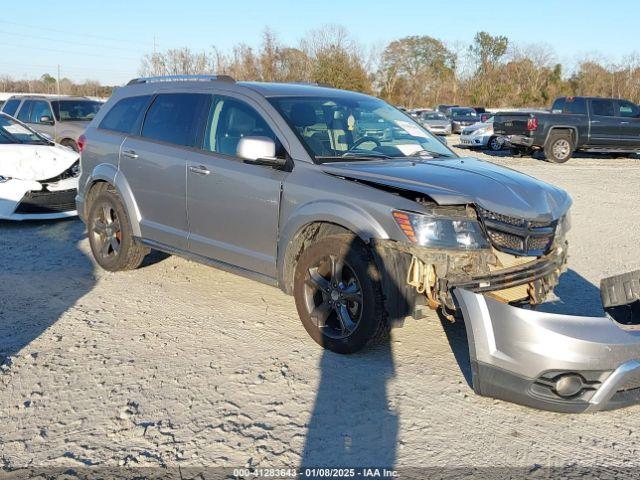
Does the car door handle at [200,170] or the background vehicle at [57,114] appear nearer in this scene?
the car door handle at [200,170]

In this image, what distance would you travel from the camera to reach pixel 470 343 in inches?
137

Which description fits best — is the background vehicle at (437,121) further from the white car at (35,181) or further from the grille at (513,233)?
the grille at (513,233)

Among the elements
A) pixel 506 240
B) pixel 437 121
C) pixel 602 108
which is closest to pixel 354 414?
pixel 506 240

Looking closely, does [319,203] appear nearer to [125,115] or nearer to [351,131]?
[351,131]

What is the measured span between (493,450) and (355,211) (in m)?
1.67

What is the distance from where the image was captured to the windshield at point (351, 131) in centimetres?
474

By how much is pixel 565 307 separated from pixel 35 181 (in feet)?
22.3

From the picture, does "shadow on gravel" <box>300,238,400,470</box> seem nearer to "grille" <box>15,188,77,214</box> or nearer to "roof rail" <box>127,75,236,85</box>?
"roof rail" <box>127,75,236,85</box>

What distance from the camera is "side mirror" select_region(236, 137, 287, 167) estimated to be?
457 centimetres

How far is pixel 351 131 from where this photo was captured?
16.3 ft

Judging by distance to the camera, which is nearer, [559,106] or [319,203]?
[319,203]

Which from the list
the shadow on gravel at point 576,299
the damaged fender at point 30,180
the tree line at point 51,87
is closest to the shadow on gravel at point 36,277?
the damaged fender at point 30,180

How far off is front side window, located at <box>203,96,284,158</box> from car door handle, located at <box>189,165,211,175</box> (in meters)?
0.17

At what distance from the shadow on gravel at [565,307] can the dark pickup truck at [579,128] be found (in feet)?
44.5
